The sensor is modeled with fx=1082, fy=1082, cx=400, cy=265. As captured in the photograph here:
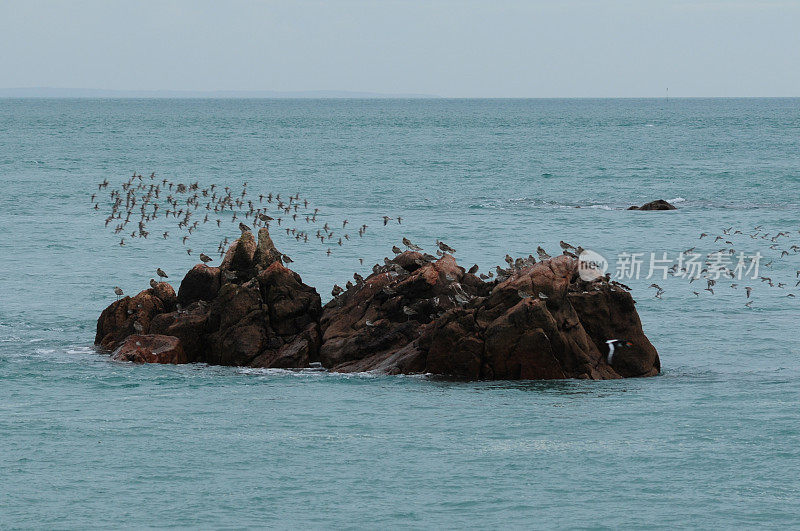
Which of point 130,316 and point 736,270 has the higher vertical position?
point 736,270

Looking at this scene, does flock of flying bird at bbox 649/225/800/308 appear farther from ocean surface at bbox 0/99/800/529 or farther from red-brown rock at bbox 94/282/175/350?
red-brown rock at bbox 94/282/175/350

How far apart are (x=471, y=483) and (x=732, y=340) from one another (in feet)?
54.0

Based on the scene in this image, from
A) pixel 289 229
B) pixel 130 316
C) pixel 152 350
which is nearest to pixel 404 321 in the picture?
pixel 152 350

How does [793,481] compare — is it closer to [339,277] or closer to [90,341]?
[90,341]

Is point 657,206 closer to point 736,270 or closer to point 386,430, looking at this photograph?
point 736,270

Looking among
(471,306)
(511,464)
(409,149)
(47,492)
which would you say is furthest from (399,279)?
(409,149)

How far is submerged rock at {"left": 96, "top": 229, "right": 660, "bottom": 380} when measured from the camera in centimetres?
2831

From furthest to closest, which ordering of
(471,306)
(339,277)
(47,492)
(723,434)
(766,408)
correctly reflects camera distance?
1. (339,277)
2. (471,306)
3. (766,408)
4. (723,434)
5. (47,492)

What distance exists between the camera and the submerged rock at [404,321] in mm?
28312

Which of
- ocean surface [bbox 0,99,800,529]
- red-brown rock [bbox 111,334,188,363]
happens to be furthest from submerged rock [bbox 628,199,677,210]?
red-brown rock [bbox 111,334,188,363]

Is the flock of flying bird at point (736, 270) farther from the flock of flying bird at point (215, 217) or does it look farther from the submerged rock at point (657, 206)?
the flock of flying bird at point (215, 217)

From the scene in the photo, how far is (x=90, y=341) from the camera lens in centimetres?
3503

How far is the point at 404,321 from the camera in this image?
30.7 m

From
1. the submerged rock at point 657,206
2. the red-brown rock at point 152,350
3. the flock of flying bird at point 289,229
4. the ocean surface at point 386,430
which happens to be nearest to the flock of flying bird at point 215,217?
the flock of flying bird at point 289,229
